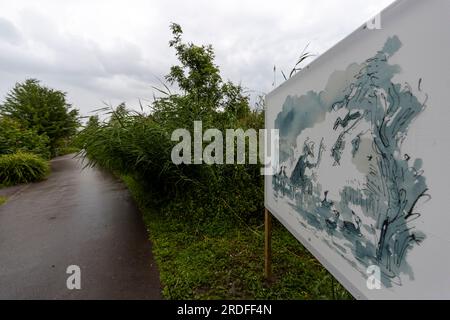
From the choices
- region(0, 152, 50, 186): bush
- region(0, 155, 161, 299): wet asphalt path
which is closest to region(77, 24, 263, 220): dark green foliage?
region(0, 155, 161, 299): wet asphalt path

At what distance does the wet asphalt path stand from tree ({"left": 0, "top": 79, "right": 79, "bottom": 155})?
1364cm

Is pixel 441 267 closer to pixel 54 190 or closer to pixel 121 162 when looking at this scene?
pixel 121 162

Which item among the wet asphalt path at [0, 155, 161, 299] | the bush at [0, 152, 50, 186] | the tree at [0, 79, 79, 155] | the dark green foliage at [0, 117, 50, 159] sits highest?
the tree at [0, 79, 79, 155]

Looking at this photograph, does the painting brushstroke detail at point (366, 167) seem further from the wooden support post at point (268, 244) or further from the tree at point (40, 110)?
the tree at point (40, 110)

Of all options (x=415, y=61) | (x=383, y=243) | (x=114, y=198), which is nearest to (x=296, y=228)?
(x=383, y=243)

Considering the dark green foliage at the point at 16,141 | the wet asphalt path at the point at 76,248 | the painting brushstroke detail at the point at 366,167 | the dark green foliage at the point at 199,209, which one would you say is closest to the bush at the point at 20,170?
the dark green foliage at the point at 16,141

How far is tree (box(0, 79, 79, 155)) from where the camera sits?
666 inches

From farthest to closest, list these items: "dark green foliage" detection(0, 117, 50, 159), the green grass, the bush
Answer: "dark green foliage" detection(0, 117, 50, 159), the bush, the green grass

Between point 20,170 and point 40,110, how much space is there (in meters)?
12.0

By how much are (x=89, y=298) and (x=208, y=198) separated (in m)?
2.18

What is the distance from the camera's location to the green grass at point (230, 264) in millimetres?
2281

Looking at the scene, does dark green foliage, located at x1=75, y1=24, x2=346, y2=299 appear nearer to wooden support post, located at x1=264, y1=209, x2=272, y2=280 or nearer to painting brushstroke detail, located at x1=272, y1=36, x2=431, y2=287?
wooden support post, located at x1=264, y1=209, x2=272, y2=280

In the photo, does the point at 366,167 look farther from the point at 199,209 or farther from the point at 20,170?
the point at 20,170

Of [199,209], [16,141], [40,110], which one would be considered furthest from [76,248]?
[40,110]
